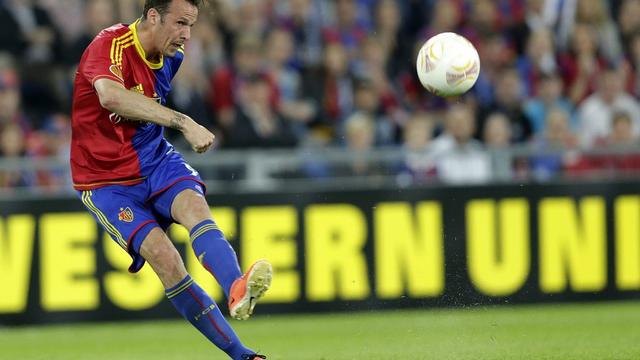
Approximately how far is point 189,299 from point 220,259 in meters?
0.50

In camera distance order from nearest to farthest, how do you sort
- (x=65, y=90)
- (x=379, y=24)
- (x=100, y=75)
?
(x=100, y=75), (x=65, y=90), (x=379, y=24)

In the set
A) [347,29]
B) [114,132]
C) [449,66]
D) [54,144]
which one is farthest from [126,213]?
[347,29]

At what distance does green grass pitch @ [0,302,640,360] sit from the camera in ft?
29.4

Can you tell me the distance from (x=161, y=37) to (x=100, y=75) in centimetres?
45

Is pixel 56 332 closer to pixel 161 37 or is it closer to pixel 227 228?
pixel 227 228

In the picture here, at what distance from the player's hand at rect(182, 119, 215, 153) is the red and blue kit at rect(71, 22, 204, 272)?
2.15ft

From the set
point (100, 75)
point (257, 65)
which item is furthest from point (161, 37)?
→ point (257, 65)

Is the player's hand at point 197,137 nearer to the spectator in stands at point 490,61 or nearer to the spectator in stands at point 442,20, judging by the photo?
the spectator in stands at point 490,61

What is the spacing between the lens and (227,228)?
11938 mm

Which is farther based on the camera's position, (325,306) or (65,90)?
(65,90)

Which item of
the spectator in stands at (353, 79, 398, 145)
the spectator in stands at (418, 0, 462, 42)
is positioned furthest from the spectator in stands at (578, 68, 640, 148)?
the spectator in stands at (353, 79, 398, 145)

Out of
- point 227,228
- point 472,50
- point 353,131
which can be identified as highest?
point 472,50

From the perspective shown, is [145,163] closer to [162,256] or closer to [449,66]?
[162,256]

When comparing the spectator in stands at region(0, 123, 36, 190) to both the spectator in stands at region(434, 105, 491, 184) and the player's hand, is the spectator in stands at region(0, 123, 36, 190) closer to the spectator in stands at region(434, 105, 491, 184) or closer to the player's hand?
the spectator in stands at region(434, 105, 491, 184)
